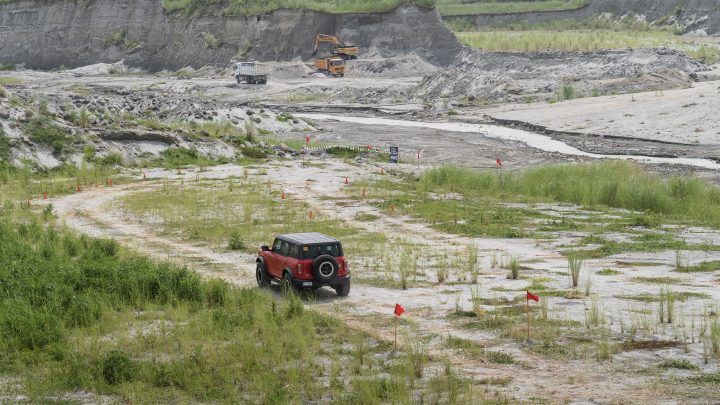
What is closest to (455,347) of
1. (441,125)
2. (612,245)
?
(612,245)

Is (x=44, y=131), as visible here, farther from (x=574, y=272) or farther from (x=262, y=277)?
(x=574, y=272)

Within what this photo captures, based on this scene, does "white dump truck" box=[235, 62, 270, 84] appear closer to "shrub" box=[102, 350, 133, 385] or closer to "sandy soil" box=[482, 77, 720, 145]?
"sandy soil" box=[482, 77, 720, 145]

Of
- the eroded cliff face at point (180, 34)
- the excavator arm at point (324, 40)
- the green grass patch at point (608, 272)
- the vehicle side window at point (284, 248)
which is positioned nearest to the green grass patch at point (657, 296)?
the green grass patch at point (608, 272)

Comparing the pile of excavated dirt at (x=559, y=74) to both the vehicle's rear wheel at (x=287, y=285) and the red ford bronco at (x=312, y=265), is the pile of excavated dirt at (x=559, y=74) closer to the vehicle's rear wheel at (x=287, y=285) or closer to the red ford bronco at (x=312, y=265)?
the red ford bronco at (x=312, y=265)

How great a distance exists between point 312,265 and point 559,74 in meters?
66.0

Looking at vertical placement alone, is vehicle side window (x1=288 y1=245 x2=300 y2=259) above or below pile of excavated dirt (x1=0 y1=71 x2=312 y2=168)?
below

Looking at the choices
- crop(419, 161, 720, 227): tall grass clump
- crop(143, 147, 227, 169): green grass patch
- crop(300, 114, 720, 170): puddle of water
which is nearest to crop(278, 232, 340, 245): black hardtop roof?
crop(419, 161, 720, 227): tall grass clump

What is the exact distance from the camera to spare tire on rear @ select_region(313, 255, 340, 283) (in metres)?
20.3

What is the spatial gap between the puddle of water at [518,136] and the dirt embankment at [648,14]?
51007mm

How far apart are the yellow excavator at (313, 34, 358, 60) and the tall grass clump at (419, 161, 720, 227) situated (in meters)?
63.9

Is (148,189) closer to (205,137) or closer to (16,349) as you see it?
(205,137)

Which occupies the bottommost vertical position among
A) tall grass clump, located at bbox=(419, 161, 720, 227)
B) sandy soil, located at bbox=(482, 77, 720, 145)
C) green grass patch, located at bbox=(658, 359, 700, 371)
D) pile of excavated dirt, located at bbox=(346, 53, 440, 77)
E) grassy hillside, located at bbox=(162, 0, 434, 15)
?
green grass patch, located at bbox=(658, 359, 700, 371)

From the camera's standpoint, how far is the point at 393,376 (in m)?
14.8

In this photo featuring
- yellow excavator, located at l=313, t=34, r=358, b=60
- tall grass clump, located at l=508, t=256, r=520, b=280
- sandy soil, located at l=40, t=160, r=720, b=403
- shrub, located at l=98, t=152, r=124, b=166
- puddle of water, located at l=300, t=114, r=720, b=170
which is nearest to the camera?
sandy soil, located at l=40, t=160, r=720, b=403
